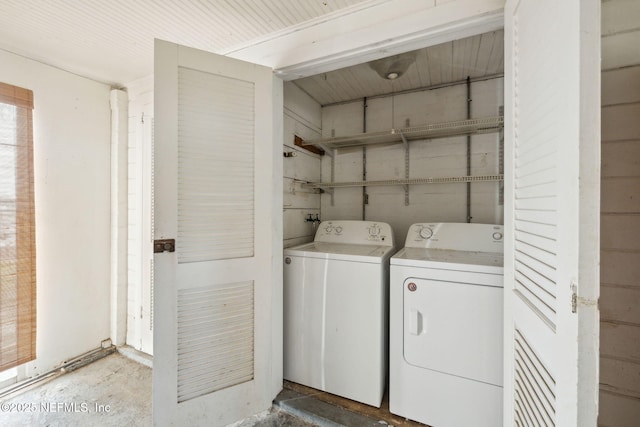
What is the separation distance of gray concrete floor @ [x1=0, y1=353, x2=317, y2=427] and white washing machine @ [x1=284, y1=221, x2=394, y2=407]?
12.1 inches

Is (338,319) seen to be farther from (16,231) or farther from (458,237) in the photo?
(16,231)

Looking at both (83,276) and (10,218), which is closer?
(10,218)

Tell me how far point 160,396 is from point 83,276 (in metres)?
1.43

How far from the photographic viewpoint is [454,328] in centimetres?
140

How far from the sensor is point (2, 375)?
1.78m

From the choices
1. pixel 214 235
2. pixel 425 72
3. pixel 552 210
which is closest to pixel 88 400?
pixel 214 235

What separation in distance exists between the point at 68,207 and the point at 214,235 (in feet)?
4.96

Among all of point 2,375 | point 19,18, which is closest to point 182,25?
point 19,18

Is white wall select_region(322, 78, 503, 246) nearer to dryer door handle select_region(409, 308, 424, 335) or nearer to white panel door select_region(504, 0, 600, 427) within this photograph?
dryer door handle select_region(409, 308, 424, 335)

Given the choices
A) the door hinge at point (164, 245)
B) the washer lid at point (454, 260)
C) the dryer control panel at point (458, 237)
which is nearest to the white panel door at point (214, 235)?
the door hinge at point (164, 245)

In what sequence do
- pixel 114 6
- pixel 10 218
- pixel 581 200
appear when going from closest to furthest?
pixel 581 200, pixel 114 6, pixel 10 218

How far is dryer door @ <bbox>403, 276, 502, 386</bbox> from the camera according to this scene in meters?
1.33

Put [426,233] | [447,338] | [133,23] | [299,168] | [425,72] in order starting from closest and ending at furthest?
[447,338]
[133,23]
[426,233]
[425,72]
[299,168]

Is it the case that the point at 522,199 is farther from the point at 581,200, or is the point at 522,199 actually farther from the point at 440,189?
Result: the point at 440,189
